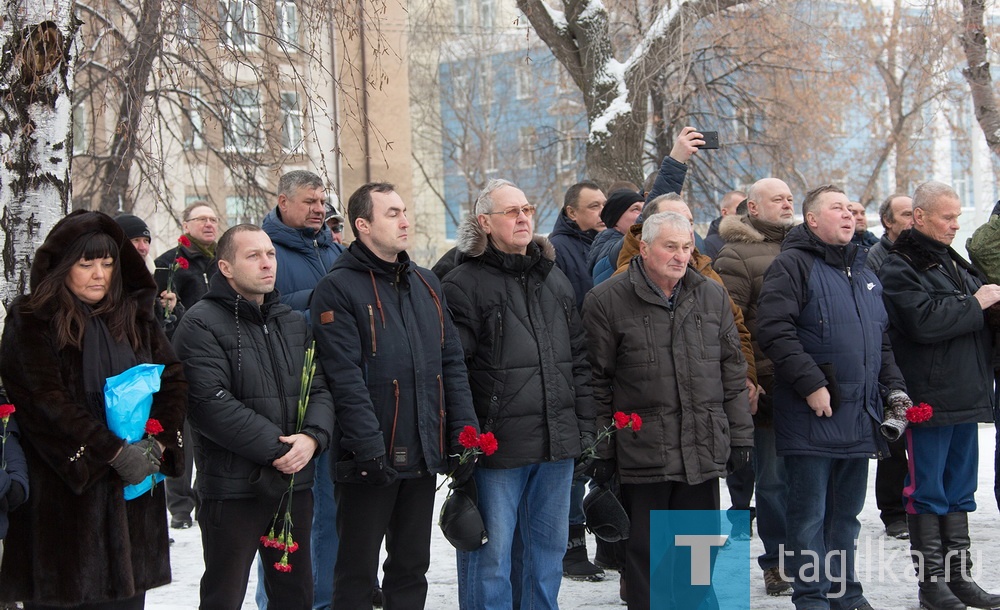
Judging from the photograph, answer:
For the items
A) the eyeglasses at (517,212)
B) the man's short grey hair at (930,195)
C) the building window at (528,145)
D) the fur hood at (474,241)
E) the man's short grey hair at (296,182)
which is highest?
the building window at (528,145)

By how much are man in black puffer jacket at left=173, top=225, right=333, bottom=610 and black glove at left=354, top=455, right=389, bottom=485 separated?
0.19 metres

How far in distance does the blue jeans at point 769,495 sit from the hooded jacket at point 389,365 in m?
2.41

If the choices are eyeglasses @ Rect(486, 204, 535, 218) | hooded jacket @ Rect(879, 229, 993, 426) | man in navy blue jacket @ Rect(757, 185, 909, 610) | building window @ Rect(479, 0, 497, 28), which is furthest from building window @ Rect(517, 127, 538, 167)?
eyeglasses @ Rect(486, 204, 535, 218)

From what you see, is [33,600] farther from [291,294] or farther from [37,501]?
[291,294]

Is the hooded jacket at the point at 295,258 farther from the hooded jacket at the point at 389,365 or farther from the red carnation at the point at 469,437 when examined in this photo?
the red carnation at the point at 469,437

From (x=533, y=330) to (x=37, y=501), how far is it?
2.19 meters

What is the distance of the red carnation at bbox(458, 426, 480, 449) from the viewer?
461cm

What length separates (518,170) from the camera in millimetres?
29688

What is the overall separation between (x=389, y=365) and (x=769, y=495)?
2894 mm

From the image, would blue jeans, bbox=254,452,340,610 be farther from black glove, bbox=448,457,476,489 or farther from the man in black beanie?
the man in black beanie

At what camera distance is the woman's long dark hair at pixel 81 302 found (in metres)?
4.14

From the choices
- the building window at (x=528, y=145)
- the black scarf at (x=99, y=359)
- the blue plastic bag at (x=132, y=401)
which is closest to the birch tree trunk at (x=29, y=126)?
the black scarf at (x=99, y=359)

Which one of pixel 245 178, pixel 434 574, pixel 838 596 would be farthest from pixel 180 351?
pixel 245 178

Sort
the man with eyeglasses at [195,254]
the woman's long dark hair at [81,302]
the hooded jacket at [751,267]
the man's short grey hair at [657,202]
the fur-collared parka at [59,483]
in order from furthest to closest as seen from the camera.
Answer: the man with eyeglasses at [195,254], the hooded jacket at [751,267], the man's short grey hair at [657,202], the woman's long dark hair at [81,302], the fur-collared parka at [59,483]
